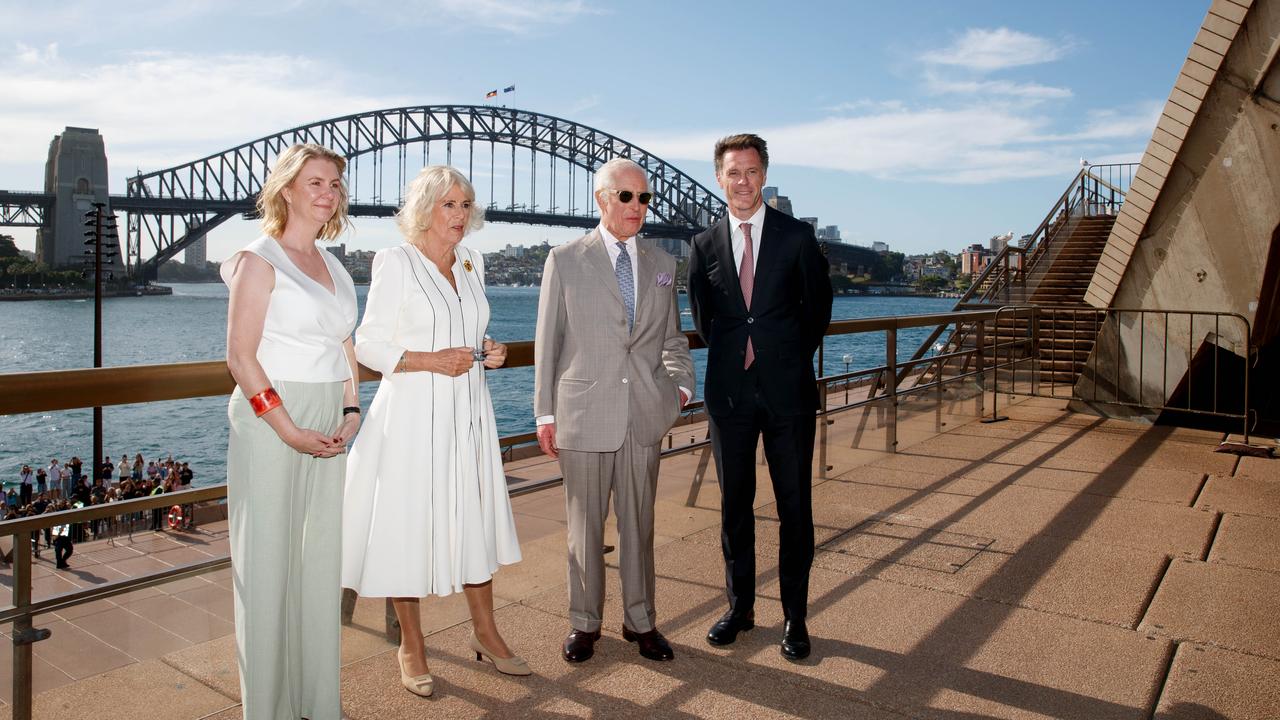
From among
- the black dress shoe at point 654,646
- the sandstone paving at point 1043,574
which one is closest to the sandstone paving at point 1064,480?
the sandstone paving at point 1043,574

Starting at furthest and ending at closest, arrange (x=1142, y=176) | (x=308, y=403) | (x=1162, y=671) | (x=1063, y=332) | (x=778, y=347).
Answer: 1. (x=1063, y=332)
2. (x=1142, y=176)
3. (x=778, y=347)
4. (x=1162, y=671)
5. (x=308, y=403)

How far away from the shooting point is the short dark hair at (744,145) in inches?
110

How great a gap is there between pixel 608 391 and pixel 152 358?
188ft

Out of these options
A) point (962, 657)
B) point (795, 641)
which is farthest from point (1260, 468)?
point (795, 641)

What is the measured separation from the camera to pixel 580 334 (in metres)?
2.67

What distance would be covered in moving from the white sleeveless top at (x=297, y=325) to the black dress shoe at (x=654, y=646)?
3.85ft

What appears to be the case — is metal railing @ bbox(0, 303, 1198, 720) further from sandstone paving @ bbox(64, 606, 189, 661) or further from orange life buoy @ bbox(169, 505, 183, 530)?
orange life buoy @ bbox(169, 505, 183, 530)

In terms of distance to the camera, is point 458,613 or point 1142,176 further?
point 1142,176

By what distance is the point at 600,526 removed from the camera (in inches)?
108

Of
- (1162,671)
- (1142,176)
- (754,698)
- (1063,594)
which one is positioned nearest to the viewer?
(754,698)

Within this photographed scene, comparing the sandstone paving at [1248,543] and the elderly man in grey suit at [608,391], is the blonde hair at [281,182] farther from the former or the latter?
the sandstone paving at [1248,543]

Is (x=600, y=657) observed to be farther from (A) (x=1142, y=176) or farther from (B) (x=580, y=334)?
(A) (x=1142, y=176)

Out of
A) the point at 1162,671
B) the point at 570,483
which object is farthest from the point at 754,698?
the point at 1162,671

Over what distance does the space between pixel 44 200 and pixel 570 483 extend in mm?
94760
